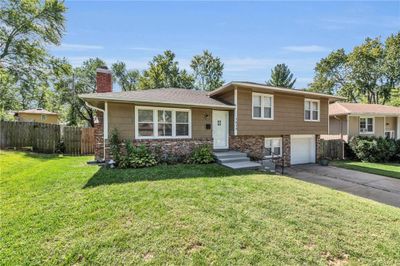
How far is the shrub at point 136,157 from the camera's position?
8531 millimetres

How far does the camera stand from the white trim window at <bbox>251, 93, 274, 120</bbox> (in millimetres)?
11555

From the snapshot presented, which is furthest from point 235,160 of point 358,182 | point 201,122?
point 358,182

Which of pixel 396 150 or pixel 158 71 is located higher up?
pixel 158 71

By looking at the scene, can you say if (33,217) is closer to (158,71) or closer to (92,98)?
(92,98)

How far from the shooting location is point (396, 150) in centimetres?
1519

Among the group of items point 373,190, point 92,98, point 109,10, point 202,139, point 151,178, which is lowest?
point 373,190

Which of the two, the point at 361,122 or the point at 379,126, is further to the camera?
the point at 379,126

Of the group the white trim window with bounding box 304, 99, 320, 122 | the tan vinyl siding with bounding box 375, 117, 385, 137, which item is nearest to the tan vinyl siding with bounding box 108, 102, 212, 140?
the white trim window with bounding box 304, 99, 320, 122

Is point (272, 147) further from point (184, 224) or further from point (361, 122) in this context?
point (361, 122)

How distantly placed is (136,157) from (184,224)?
16.6 ft

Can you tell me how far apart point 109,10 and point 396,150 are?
1971 centimetres

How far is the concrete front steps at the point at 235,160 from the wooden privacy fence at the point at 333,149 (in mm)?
7648

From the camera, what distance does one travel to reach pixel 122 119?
9.16 meters

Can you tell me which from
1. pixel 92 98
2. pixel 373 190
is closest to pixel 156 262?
pixel 92 98
